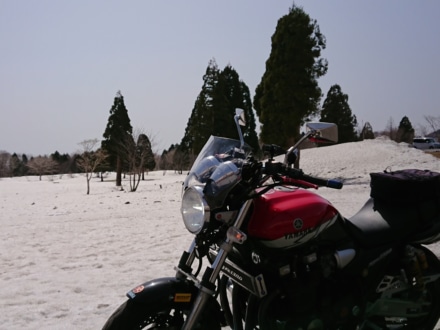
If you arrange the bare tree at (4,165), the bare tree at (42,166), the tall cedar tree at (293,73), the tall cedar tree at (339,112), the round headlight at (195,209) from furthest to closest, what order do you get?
1. the bare tree at (4,165)
2. the bare tree at (42,166)
3. the tall cedar tree at (339,112)
4. the tall cedar tree at (293,73)
5. the round headlight at (195,209)

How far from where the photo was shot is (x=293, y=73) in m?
22.7

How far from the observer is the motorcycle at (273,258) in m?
2.33

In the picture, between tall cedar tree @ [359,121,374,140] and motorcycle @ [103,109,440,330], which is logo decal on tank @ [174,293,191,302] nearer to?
motorcycle @ [103,109,440,330]

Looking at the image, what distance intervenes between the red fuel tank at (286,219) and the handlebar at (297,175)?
0.19 m

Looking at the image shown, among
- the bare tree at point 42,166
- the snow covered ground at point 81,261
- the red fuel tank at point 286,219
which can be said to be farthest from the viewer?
the bare tree at point 42,166

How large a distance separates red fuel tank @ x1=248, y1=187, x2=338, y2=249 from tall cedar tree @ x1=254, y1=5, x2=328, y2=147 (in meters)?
20.9

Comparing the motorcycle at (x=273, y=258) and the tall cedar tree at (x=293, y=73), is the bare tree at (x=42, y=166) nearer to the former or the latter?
the tall cedar tree at (x=293, y=73)

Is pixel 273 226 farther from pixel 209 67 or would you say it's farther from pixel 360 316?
pixel 209 67

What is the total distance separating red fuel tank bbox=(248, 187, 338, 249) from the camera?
2.41 metres

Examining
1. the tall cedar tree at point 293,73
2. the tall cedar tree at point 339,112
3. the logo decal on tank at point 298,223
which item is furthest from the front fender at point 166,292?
the tall cedar tree at point 339,112

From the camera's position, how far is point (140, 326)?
2.31m

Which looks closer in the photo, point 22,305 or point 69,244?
point 22,305

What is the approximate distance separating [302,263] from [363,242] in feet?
1.74

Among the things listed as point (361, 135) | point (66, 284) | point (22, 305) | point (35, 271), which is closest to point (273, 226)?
point (22, 305)
